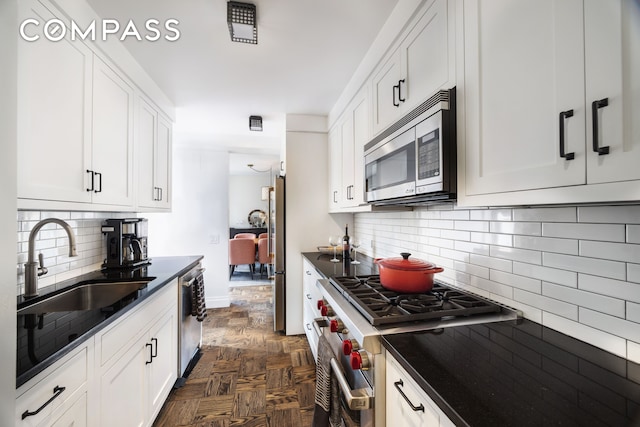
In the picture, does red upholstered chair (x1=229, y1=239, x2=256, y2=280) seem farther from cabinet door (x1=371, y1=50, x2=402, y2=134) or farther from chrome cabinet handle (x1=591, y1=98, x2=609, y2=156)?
chrome cabinet handle (x1=591, y1=98, x2=609, y2=156)

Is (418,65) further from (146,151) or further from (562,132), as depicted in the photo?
(146,151)

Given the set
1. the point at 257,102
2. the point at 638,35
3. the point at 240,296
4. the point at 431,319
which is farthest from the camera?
the point at 240,296

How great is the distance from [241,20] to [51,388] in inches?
70.0

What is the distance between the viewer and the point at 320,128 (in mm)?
3156

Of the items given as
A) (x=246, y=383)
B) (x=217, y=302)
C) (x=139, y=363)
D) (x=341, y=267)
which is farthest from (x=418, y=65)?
(x=217, y=302)

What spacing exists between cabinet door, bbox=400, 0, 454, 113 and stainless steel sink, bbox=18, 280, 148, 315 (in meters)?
1.95

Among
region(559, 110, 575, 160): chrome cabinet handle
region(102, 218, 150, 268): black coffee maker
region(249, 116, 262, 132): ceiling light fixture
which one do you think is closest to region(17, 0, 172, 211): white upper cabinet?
region(102, 218, 150, 268): black coffee maker

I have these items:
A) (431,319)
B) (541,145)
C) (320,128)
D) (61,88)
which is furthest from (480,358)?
(320,128)

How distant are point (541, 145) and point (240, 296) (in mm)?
4588

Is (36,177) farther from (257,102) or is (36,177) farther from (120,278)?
(257,102)

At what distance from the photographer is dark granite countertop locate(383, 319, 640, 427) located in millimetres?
582

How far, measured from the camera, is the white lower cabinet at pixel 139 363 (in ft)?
3.91

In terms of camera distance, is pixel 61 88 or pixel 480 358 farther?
pixel 61 88

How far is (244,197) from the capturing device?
8984 millimetres
